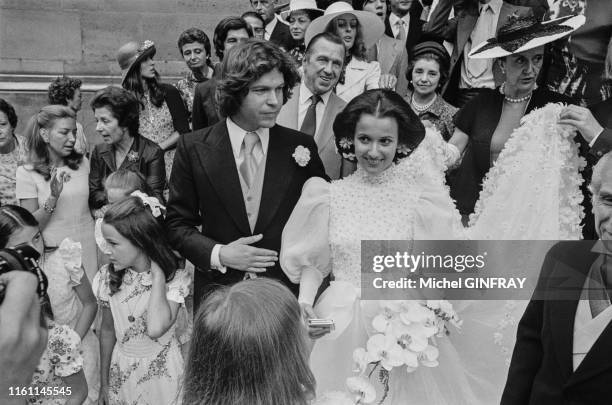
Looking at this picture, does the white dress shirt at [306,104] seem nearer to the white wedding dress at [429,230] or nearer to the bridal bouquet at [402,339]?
the white wedding dress at [429,230]

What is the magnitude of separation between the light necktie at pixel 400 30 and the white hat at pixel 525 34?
1976 mm

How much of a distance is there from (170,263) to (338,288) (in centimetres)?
90

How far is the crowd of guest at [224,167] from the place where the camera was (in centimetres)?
198

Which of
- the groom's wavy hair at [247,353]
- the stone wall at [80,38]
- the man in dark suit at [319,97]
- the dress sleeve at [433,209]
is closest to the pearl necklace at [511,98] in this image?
the dress sleeve at [433,209]

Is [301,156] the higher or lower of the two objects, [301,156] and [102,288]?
the higher

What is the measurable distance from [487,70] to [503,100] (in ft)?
3.59

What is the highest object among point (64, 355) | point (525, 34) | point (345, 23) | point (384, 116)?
point (345, 23)

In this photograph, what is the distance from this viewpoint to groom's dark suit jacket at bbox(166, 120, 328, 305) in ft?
11.1

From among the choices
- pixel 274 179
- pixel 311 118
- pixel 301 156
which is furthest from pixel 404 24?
pixel 274 179

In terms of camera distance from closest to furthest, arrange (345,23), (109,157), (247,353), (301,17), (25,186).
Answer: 1. (247,353)
2. (25,186)
3. (109,157)
4. (345,23)
5. (301,17)

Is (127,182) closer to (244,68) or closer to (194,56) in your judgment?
(244,68)

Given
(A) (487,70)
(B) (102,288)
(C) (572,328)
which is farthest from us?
(A) (487,70)

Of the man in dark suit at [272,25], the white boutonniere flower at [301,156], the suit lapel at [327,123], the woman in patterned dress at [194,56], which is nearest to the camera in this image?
the white boutonniere flower at [301,156]

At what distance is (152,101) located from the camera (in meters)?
5.74
